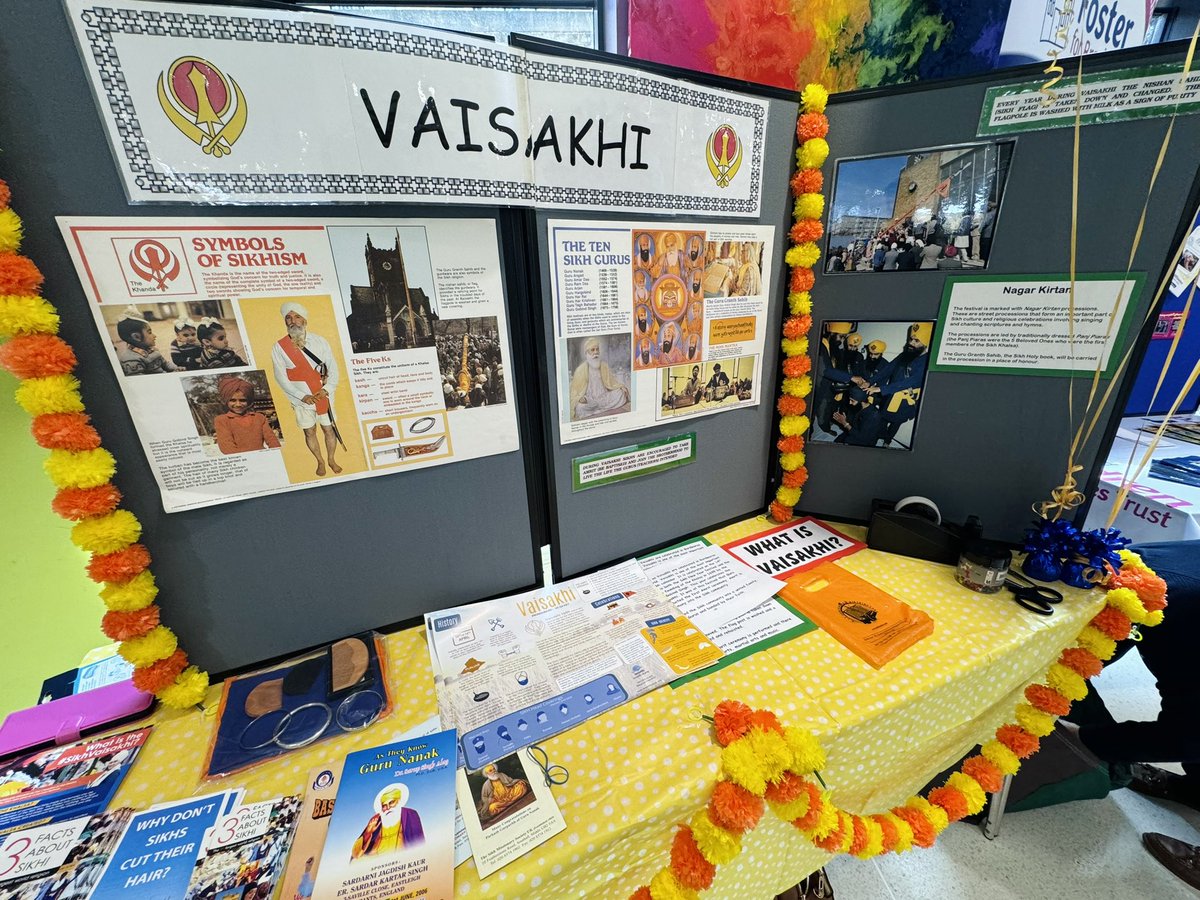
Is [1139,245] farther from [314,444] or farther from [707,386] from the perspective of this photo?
[314,444]

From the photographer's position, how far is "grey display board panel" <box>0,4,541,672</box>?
49 cm

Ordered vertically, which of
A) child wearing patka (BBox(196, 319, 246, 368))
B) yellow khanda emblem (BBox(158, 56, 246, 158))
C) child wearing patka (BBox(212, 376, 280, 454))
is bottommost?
child wearing patka (BBox(212, 376, 280, 454))

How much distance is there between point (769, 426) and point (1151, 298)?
658mm

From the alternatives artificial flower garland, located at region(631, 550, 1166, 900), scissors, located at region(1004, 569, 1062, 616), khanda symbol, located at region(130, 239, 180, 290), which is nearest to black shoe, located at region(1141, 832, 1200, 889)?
artificial flower garland, located at region(631, 550, 1166, 900)

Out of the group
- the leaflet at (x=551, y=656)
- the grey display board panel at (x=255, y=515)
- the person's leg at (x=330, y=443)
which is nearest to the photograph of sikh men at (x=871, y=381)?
the leaflet at (x=551, y=656)

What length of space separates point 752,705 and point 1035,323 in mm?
873

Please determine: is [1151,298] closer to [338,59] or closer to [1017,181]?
[1017,181]

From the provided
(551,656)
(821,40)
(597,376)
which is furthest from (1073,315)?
(551,656)

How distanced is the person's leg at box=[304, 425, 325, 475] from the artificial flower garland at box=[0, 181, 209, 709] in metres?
0.21

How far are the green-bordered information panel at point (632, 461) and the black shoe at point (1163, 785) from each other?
1528 mm

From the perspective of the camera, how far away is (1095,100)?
0.71m

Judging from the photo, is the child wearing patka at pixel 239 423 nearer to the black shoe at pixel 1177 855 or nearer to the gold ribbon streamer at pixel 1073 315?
the gold ribbon streamer at pixel 1073 315

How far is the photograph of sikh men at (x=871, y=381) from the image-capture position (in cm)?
94

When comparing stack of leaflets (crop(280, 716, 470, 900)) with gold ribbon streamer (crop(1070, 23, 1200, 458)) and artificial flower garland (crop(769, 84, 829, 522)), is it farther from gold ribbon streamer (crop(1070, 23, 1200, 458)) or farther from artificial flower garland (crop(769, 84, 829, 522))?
gold ribbon streamer (crop(1070, 23, 1200, 458))
